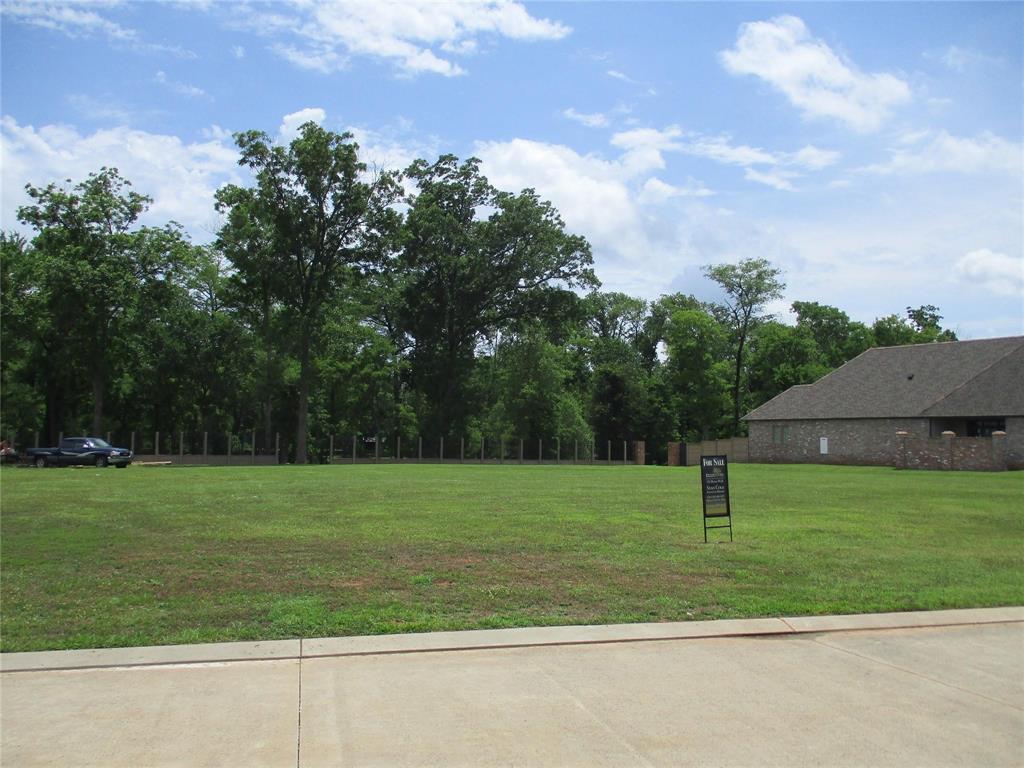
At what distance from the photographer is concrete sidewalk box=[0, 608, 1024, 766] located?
541cm

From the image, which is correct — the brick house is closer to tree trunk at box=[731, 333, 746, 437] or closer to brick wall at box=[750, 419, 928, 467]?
brick wall at box=[750, 419, 928, 467]

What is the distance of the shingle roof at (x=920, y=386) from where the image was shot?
51000mm

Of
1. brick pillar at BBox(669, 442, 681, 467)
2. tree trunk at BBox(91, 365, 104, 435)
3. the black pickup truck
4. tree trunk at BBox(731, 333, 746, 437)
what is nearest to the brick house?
brick pillar at BBox(669, 442, 681, 467)

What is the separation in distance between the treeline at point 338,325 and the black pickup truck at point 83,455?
1169 cm

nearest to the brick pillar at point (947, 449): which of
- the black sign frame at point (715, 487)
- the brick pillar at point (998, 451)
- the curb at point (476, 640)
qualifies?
the brick pillar at point (998, 451)

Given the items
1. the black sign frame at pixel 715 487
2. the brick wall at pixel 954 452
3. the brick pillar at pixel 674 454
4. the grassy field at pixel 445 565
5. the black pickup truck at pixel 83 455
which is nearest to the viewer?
the grassy field at pixel 445 565

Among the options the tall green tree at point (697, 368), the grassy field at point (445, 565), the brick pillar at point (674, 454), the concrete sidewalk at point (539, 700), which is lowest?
the concrete sidewalk at point (539, 700)

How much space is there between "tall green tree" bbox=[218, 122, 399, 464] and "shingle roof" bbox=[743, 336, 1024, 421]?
3120cm

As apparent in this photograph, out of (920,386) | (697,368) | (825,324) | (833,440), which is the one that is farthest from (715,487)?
(825,324)

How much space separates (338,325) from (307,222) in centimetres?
711

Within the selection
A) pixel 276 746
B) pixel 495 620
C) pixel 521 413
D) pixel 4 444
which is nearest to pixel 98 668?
pixel 276 746

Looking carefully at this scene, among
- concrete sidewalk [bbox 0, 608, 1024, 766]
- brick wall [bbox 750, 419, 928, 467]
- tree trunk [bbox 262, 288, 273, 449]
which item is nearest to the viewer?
concrete sidewalk [bbox 0, 608, 1024, 766]

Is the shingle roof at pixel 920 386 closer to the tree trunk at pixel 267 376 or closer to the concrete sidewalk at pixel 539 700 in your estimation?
the tree trunk at pixel 267 376

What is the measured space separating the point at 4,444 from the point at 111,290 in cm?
1111
